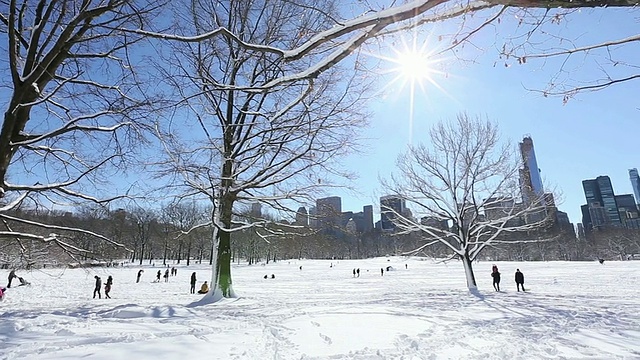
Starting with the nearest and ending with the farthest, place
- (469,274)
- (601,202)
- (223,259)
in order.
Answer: (223,259), (469,274), (601,202)

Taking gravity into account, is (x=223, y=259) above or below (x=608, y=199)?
below

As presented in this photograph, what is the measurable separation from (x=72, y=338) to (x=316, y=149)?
737 centimetres

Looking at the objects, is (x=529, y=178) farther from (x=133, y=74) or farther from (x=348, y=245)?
(x=348, y=245)

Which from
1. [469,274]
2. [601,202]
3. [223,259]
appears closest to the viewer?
[223,259]

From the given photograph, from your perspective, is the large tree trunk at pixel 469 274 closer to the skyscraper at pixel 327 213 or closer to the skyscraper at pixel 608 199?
the skyscraper at pixel 327 213

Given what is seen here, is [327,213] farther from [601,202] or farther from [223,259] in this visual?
[601,202]

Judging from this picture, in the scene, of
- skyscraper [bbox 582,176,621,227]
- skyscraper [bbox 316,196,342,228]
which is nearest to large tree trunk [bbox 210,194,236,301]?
skyscraper [bbox 316,196,342,228]

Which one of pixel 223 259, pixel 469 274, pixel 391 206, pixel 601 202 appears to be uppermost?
pixel 601 202

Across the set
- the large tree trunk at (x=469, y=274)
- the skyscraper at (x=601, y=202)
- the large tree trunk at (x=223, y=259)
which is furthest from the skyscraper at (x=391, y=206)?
the skyscraper at (x=601, y=202)

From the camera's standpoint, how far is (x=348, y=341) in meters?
5.03

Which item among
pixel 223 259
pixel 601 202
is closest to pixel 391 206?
pixel 223 259

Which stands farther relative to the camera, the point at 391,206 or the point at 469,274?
the point at 391,206

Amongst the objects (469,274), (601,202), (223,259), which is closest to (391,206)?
(469,274)

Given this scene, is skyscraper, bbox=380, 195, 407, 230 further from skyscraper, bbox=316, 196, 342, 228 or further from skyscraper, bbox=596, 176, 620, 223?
skyscraper, bbox=596, 176, 620, 223
